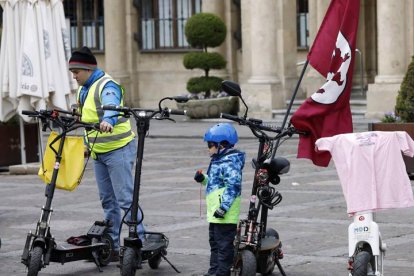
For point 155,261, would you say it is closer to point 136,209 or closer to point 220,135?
point 136,209

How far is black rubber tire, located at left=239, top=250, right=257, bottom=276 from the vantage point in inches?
376

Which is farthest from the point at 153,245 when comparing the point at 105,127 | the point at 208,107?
the point at 208,107

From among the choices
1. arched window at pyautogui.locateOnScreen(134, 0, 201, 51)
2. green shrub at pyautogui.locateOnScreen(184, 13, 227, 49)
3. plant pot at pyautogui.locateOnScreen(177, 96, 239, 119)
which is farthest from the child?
arched window at pyautogui.locateOnScreen(134, 0, 201, 51)

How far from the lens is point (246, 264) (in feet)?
31.4

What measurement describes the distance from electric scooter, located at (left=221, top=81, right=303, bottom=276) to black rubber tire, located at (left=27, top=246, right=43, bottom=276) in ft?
5.03

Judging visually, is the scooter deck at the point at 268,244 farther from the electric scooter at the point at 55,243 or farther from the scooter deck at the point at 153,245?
the electric scooter at the point at 55,243

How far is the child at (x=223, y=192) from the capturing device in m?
9.88

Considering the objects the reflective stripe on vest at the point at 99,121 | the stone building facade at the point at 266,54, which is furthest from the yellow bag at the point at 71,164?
the stone building facade at the point at 266,54

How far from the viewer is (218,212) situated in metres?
9.82

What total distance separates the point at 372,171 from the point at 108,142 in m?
2.64

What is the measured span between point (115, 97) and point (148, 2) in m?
25.0

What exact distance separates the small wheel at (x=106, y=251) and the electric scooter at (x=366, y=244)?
2452 millimetres

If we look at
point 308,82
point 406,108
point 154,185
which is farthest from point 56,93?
point 308,82

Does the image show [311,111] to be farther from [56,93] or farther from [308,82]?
[308,82]
